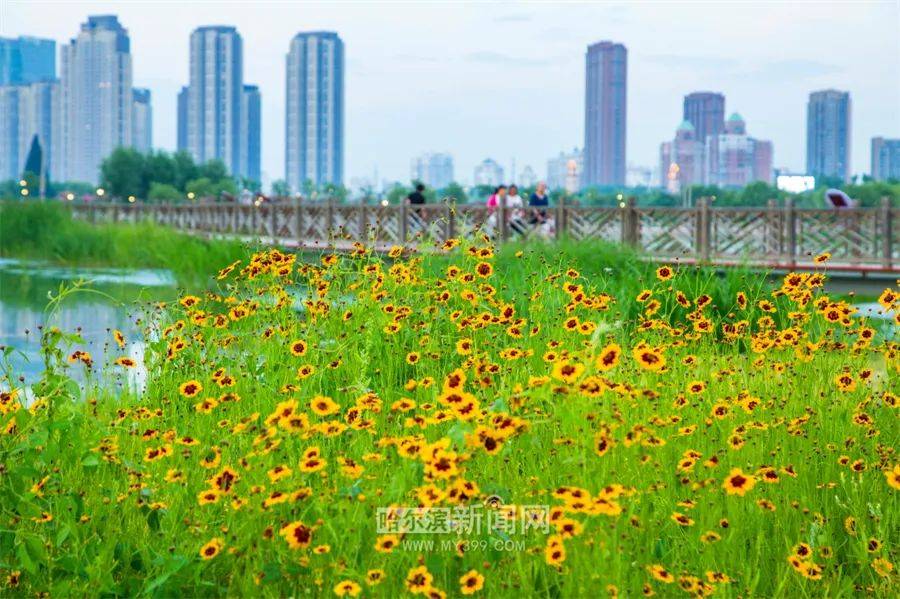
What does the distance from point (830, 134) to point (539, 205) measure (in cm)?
16919

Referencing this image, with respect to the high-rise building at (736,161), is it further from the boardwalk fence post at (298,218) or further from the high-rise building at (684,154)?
the boardwalk fence post at (298,218)

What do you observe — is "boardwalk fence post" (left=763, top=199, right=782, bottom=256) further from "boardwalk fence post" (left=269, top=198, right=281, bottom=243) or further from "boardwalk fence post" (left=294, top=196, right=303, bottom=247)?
"boardwalk fence post" (left=269, top=198, right=281, bottom=243)

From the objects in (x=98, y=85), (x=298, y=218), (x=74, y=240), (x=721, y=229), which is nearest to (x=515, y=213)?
(x=721, y=229)

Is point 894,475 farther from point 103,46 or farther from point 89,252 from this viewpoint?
point 103,46

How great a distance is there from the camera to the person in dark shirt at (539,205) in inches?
877

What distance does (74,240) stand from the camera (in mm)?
26641

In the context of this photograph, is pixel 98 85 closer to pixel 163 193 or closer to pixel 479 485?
pixel 163 193

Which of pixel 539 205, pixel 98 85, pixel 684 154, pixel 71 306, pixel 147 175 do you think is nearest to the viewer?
pixel 71 306

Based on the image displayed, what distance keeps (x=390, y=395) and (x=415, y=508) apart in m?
2.52

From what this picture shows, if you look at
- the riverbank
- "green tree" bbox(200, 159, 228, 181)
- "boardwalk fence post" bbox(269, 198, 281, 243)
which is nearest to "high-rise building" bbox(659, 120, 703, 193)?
"green tree" bbox(200, 159, 228, 181)

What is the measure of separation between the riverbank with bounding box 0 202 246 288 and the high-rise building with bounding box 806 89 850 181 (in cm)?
15708

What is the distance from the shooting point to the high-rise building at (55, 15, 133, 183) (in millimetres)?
176250

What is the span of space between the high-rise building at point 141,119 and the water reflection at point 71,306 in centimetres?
16872

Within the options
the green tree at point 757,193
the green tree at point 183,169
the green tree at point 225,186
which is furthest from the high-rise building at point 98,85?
the green tree at point 757,193
